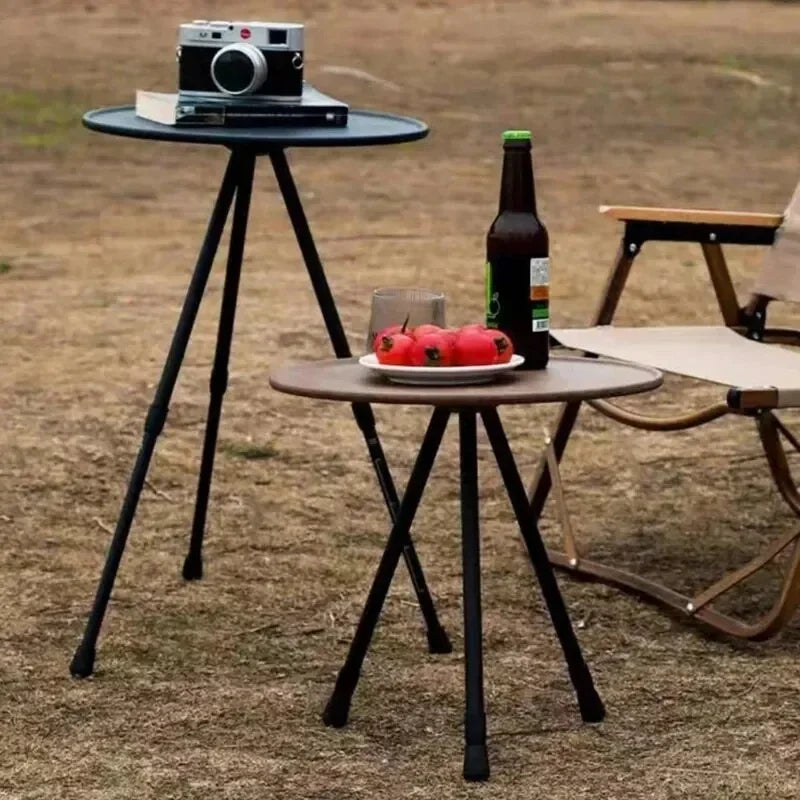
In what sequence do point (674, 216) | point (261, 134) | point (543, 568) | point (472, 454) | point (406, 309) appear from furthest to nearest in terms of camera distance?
point (674, 216)
point (261, 134)
point (406, 309)
point (543, 568)
point (472, 454)

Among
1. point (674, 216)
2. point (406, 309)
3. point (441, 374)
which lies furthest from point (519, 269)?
point (674, 216)

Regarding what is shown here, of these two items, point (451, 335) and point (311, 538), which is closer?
point (451, 335)

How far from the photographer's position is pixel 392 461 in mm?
4781

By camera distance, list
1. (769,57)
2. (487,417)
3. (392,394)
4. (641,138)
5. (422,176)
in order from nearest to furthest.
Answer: (392,394) < (487,417) < (422,176) < (641,138) < (769,57)

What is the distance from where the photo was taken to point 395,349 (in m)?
2.80

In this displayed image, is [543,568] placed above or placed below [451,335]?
below

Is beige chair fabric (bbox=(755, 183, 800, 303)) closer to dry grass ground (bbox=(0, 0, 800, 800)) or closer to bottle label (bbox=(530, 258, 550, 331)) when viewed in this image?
dry grass ground (bbox=(0, 0, 800, 800))

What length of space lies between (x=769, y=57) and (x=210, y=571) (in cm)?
1344

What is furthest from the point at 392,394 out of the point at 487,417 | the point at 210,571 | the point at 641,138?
the point at 641,138

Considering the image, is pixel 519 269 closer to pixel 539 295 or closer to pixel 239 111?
pixel 539 295

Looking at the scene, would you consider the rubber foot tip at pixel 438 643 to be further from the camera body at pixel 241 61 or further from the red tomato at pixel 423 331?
the camera body at pixel 241 61

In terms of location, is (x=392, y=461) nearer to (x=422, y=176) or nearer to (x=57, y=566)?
(x=57, y=566)

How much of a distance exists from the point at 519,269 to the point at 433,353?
0.29 meters

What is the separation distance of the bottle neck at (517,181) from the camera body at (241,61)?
525 mm
